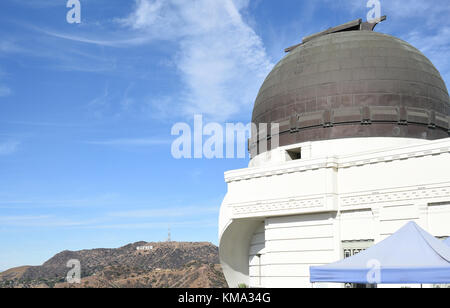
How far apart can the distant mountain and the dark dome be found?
16738 mm

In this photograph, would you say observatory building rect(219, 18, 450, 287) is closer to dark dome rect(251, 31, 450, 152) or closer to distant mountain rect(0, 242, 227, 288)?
dark dome rect(251, 31, 450, 152)

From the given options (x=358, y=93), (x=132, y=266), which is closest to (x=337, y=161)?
(x=358, y=93)

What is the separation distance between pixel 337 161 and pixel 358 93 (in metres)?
3.40

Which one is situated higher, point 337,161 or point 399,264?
point 337,161

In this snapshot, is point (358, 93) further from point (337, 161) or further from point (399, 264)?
point (399, 264)

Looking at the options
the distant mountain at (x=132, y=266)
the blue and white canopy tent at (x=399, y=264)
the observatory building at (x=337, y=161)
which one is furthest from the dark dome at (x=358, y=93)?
the distant mountain at (x=132, y=266)

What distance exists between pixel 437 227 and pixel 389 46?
8.62 meters

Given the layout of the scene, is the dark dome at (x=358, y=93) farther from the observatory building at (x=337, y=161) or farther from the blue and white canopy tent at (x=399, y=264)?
the blue and white canopy tent at (x=399, y=264)

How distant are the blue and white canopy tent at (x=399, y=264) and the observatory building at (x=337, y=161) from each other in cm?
623

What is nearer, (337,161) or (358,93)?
(337,161)

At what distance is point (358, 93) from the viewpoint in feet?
64.1

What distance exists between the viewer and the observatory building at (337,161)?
16.3 m

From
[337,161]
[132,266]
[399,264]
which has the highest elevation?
[337,161]
